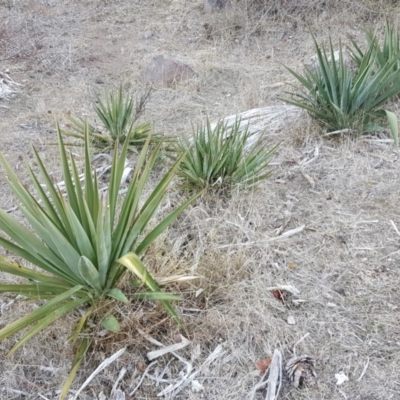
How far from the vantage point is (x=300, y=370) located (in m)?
1.92

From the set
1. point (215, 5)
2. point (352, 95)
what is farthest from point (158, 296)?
point (215, 5)

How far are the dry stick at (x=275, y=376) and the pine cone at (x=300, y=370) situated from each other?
4cm

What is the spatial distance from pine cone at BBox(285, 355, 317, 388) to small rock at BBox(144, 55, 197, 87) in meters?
4.23

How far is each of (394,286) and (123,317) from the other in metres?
1.37

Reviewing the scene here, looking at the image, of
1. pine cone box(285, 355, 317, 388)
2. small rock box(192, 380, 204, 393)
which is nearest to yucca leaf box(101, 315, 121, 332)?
small rock box(192, 380, 204, 393)

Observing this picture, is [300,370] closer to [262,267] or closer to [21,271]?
[262,267]

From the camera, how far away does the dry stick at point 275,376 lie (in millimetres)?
1864

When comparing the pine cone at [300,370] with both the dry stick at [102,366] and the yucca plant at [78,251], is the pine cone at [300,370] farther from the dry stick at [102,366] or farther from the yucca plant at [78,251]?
the dry stick at [102,366]

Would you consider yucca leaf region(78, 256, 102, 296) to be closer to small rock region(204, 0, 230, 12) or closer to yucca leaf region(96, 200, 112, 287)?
yucca leaf region(96, 200, 112, 287)

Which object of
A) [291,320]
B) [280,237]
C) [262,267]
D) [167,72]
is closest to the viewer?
[291,320]

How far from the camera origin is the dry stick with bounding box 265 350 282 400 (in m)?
1.86

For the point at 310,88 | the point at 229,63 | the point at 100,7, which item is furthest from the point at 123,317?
the point at 100,7

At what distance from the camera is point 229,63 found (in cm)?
613

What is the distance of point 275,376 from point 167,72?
450cm
